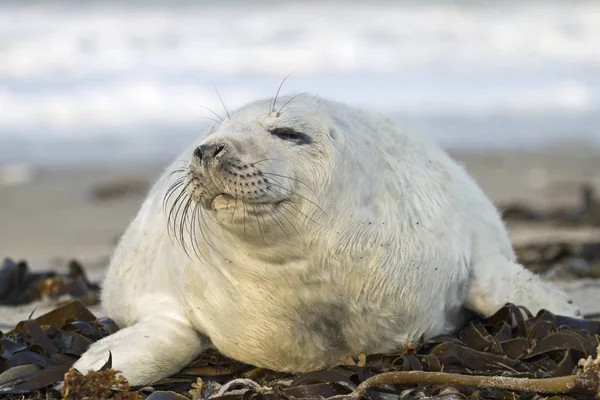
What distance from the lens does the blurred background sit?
12711 mm

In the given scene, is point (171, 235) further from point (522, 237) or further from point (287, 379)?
point (522, 237)

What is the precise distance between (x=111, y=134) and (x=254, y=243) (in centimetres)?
1499

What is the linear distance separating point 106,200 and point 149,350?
27.1 feet

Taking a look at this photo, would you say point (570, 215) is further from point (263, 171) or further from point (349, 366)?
point (263, 171)

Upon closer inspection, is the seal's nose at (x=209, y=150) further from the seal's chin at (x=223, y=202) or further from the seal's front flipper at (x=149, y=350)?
the seal's front flipper at (x=149, y=350)

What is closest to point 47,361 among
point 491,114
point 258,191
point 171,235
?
point 171,235

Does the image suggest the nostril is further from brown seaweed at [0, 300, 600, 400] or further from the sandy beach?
the sandy beach

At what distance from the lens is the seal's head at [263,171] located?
12.1ft

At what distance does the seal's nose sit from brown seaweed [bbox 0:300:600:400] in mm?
857

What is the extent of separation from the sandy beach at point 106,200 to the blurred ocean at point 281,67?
1758 millimetres

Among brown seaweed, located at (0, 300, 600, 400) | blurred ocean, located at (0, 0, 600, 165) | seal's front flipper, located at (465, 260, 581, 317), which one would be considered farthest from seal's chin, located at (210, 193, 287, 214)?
blurred ocean, located at (0, 0, 600, 165)

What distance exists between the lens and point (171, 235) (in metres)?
4.64

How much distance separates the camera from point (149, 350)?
4.34 m

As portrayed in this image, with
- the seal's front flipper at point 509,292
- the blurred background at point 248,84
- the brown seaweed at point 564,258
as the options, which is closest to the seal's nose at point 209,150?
the seal's front flipper at point 509,292
